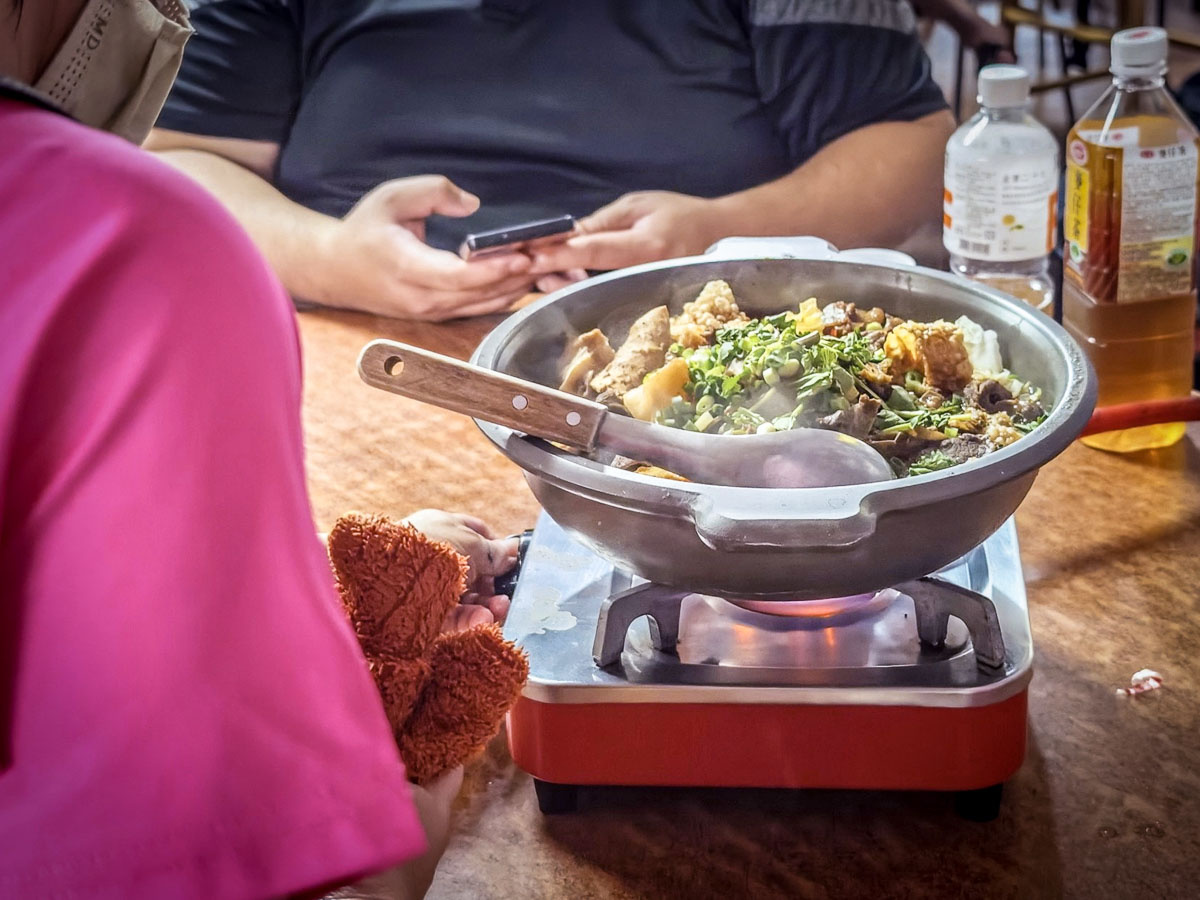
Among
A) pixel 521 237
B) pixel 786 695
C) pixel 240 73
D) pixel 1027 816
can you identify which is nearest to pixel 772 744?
pixel 786 695

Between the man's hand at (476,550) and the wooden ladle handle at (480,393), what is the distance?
0.77 ft

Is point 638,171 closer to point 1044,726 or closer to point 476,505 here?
point 476,505

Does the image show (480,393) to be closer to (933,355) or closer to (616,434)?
(616,434)

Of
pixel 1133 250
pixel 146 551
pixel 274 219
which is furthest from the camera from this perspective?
pixel 274 219

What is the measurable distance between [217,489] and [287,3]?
2.19 meters

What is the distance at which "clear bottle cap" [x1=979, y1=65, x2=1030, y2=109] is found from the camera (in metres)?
1.36

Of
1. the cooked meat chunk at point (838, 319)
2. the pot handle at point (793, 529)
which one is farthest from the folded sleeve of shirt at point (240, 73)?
the pot handle at point (793, 529)

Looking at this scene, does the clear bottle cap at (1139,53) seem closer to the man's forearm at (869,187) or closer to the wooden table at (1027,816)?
the wooden table at (1027,816)

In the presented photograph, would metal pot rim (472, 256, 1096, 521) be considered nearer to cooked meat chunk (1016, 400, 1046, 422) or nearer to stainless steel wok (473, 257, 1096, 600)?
stainless steel wok (473, 257, 1096, 600)

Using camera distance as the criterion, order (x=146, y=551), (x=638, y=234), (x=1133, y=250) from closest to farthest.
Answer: (x=146, y=551) < (x=1133, y=250) < (x=638, y=234)

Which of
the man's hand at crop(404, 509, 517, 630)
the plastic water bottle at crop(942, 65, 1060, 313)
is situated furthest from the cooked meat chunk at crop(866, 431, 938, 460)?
the plastic water bottle at crop(942, 65, 1060, 313)

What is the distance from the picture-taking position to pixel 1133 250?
47.4 inches

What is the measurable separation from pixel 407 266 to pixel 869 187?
1007 mm

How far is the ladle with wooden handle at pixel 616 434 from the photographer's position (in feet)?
2.58
